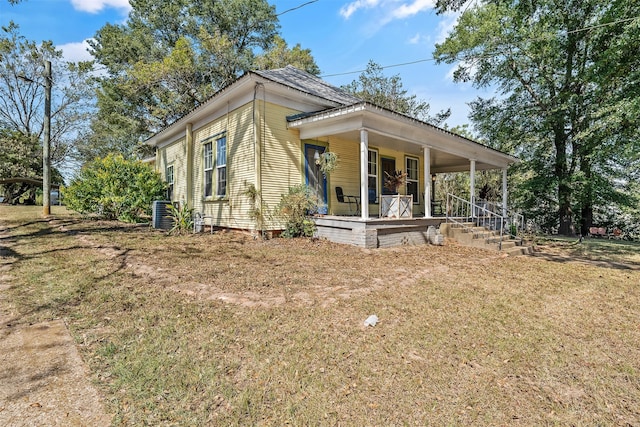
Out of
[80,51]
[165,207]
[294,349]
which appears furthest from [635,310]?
[80,51]

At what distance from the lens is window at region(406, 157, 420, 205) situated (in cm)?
1375

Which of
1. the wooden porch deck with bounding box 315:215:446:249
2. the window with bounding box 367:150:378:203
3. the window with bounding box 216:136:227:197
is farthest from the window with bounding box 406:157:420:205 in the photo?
the window with bounding box 216:136:227:197

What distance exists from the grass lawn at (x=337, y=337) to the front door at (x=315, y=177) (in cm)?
409

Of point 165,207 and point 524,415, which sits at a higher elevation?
point 165,207

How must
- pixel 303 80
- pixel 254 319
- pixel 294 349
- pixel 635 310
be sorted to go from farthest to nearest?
1. pixel 303 80
2. pixel 635 310
3. pixel 254 319
4. pixel 294 349

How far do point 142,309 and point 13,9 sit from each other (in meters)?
7.36

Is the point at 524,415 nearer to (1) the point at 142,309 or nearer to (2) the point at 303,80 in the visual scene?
(1) the point at 142,309

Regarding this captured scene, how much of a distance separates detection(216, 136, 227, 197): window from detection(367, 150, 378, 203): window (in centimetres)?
516

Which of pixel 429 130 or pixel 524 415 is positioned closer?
pixel 524 415

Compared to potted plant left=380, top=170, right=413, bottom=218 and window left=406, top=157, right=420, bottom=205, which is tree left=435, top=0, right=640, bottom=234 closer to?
window left=406, top=157, right=420, bottom=205

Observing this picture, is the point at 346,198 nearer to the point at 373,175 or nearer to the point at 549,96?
the point at 373,175

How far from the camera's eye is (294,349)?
2.95m

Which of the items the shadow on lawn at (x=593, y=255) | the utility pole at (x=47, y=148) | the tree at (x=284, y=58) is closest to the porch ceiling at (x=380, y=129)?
the shadow on lawn at (x=593, y=255)

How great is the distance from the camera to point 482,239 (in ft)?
30.0
